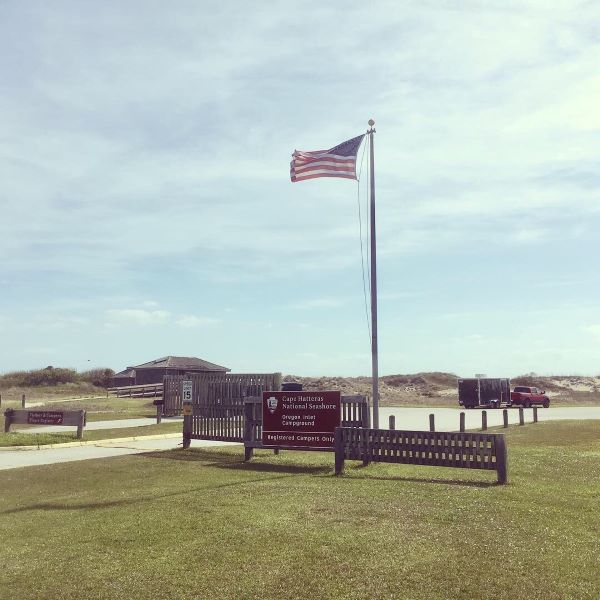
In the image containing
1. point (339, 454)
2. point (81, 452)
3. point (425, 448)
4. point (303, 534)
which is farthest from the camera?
point (81, 452)

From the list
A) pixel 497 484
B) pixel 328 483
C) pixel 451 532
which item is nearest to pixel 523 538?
pixel 451 532

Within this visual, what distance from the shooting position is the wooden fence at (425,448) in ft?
39.1

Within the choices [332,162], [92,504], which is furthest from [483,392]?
[92,504]

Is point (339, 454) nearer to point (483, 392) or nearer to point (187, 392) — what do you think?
point (187, 392)

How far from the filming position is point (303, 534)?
8.02m

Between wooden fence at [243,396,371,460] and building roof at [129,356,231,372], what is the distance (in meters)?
46.6

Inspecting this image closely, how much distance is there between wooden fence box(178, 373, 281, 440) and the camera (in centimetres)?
1820

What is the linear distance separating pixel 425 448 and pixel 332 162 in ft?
25.5

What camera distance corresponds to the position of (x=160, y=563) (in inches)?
280

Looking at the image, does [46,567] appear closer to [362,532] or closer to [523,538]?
[362,532]

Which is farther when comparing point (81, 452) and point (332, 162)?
point (81, 452)

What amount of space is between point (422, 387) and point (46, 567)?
85.6m

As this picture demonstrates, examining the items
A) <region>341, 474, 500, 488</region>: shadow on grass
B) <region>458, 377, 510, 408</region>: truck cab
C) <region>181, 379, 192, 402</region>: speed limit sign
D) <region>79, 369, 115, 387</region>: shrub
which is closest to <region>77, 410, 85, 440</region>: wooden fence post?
<region>181, 379, 192, 402</region>: speed limit sign

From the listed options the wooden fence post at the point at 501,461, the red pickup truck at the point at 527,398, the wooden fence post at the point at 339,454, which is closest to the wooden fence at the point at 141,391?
the red pickup truck at the point at 527,398
